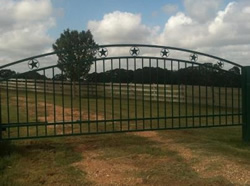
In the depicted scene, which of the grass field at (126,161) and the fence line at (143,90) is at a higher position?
the fence line at (143,90)

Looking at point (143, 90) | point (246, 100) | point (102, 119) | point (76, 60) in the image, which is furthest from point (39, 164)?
point (102, 119)

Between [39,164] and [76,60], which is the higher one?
[76,60]

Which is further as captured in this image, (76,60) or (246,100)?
(246,100)

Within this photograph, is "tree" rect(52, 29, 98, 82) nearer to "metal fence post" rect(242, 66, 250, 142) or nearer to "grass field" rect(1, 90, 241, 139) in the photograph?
"grass field" rect(1, 90, 241, 139)

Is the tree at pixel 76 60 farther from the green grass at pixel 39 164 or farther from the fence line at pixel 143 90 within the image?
the green grass at pixel 39 164

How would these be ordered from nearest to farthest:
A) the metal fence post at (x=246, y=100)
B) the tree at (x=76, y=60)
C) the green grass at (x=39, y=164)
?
the green grass at (x=39, y=164) → the tree at (x=76, y=60) → the metal fence post at (x=246, y=100)

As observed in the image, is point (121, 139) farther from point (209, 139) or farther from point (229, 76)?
point (229, 76)

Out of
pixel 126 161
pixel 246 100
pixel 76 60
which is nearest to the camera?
pixel 126 161

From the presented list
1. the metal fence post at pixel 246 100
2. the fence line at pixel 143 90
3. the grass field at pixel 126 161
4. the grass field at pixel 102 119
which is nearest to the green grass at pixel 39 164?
the grass field at pixel 126 161

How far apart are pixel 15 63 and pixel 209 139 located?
15.2 ft

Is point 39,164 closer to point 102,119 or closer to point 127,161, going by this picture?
point 127,161

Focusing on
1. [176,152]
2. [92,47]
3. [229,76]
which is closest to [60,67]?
[92,47]

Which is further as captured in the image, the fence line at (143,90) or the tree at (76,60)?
the fence line at (143,90)

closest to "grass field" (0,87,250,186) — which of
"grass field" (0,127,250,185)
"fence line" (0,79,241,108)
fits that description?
"grass field" (0,127,250,185)
